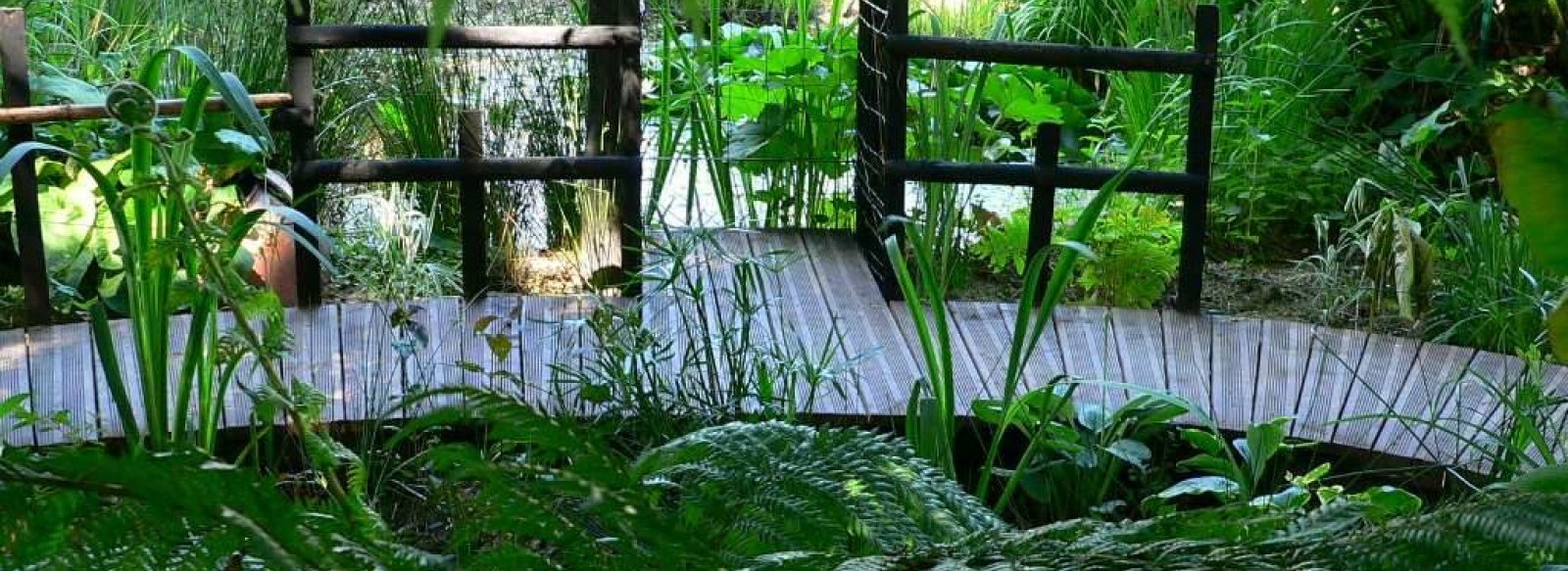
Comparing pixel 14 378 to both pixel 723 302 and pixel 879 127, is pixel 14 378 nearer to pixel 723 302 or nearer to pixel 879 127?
pixel 723 302

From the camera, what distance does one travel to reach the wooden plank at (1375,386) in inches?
129

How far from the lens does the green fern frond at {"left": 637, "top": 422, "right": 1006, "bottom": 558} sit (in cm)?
105

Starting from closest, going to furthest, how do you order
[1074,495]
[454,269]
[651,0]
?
[1074,495], [454,269], [651,0]

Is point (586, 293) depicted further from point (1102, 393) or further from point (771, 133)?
point (1102, 393)

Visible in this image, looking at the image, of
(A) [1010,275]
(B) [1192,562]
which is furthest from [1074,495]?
(B) [1192,562]

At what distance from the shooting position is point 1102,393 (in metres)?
3.34

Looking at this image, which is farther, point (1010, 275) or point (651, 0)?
point (651, 0)

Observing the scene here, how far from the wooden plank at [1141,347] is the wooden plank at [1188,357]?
16mm

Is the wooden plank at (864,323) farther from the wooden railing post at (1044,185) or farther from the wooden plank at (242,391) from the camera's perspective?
the wooden plank at (242,391)

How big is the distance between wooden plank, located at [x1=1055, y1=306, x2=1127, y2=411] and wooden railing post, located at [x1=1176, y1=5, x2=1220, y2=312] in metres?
0.21

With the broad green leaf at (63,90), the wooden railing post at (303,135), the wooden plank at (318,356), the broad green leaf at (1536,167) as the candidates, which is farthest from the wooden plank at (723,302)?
the broad green leaf at (1536,167)

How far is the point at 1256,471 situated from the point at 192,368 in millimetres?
1635

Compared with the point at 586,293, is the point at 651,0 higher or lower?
higher

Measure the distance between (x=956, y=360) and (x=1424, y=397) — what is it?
2.92 ft
